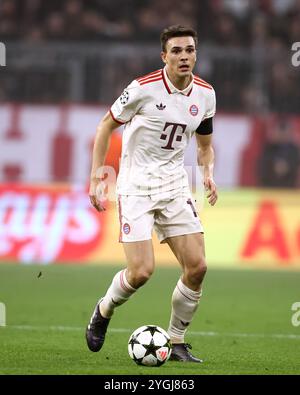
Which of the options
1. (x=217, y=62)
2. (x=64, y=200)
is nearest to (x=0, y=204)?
(x=64, y=200)

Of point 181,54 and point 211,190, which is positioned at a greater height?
point 181,54

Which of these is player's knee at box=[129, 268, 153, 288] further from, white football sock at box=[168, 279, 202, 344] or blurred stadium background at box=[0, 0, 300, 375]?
blurred stadium background at box=[0, 0, 300, 375]

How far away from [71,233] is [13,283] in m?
2.65

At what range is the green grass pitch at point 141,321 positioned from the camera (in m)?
7.80

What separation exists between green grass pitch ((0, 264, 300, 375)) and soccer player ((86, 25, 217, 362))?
1.61ft

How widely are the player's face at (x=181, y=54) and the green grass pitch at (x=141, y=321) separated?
85.5 inches

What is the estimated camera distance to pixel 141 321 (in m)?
10.7

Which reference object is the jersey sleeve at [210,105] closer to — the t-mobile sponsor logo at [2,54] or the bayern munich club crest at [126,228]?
the bayern munich club crest at [126,228]

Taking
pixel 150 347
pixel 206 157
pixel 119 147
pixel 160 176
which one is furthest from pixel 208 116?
pixel 119 147

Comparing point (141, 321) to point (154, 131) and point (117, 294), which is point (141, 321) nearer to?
point (117, 294)

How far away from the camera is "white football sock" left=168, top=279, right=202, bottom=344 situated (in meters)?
8.24

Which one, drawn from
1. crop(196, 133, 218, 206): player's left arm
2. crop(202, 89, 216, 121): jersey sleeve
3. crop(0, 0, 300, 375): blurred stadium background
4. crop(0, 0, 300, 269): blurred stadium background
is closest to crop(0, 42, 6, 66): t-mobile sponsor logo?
crop(0, 0, 300, 269): blurred stadium background

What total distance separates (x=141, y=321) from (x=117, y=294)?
8.42 feet

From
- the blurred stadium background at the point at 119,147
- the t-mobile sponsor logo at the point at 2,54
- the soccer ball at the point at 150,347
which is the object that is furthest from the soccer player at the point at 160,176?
the t-mobile sponsor logo at the point at 2,54
